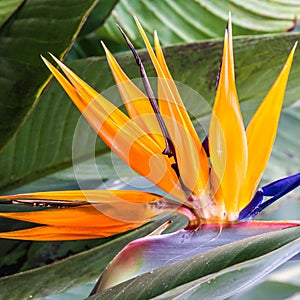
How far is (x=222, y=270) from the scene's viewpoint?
1.46ft

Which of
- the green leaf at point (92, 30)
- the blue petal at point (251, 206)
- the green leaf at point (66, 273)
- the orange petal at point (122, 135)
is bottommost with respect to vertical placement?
the blue petal at point (251, 206)

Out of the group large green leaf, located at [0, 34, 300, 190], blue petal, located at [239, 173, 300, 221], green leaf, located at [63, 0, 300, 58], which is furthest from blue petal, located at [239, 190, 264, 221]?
green leaf, located at [63, 0, 300, 58]

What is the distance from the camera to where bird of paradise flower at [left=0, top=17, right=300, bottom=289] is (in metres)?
0.56

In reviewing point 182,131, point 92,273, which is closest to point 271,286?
point 92,273

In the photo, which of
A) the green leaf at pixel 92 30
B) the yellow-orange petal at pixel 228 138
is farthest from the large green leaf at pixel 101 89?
the yellow-orange petal at pixel 228 138

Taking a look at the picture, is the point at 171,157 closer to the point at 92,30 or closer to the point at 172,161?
the point at 172,161

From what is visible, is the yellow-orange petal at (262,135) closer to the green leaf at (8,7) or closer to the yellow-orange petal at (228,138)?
the yellow-orange petal at (228,138)

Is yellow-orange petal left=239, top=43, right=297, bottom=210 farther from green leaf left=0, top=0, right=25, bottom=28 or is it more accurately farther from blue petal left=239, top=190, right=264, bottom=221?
green leaf left=0, top=0, right=25, bottom=28

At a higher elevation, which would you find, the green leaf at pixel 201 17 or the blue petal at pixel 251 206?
the green leaf at pixel 201 17

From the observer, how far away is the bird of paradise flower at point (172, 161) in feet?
1.82

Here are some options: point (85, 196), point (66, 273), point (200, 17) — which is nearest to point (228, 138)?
point (85, 196)

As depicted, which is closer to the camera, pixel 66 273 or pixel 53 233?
pixel 53 233

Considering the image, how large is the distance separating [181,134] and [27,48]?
23 cm

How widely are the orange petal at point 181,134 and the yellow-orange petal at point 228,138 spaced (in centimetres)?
1
